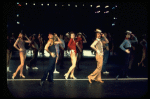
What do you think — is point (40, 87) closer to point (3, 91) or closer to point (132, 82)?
point (3, 91)

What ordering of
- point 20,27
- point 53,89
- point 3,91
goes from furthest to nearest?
1. point 20,27
2. point 53,89
3. point 3,91

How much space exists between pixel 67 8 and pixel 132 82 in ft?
50.9

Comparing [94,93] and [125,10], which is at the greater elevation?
[125,10]

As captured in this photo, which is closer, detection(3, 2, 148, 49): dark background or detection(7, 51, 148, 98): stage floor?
detection(7, 51, 148, 98): stage floor

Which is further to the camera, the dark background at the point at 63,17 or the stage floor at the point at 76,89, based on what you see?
the dark background at the point at 63,17

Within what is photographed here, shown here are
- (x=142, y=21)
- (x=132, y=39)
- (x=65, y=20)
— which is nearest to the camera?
(x=132, y=39)

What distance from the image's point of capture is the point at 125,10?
17.3 meters

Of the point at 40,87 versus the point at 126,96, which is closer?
the point at 126,96

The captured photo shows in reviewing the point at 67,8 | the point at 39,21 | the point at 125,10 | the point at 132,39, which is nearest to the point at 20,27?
the point at 39,21

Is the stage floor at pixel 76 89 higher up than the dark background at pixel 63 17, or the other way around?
the dark background at pixel 63 17

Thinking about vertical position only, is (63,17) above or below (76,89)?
above

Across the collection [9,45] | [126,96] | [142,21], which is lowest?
[126,96]

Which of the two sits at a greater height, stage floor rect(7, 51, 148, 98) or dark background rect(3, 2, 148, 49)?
dark background rect(3, 2, 148, 49)

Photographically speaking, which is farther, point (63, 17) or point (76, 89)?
point (63, 17)
